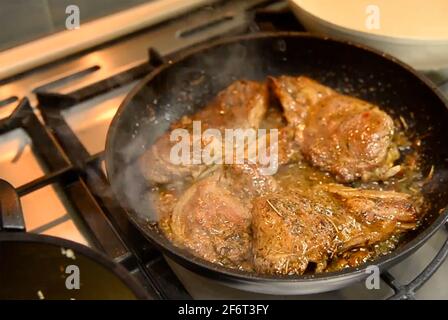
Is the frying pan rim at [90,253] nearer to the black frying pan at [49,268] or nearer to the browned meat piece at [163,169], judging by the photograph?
the black frying pan at [49,268]

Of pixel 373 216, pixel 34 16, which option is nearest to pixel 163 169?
pixel 373 216

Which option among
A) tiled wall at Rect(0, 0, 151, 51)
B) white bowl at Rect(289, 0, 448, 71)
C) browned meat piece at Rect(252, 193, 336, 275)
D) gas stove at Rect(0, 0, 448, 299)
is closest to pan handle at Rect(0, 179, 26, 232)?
gas stove at Rect(0, 0, 448, 299)

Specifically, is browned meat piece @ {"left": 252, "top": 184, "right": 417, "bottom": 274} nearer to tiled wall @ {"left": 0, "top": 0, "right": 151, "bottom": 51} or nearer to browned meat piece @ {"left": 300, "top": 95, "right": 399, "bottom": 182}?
browned meat piece @ {"left": 300, "top": 95, "right": 399, "bottom": 182}

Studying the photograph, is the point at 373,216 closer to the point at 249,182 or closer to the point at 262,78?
the point at 249,182

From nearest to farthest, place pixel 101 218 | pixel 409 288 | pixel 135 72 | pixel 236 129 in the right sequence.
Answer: pixel 409 288 < pixel 101 218 < pixel 236 129 < pixel 135 72

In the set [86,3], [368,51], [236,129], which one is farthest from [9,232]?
[368,51]
